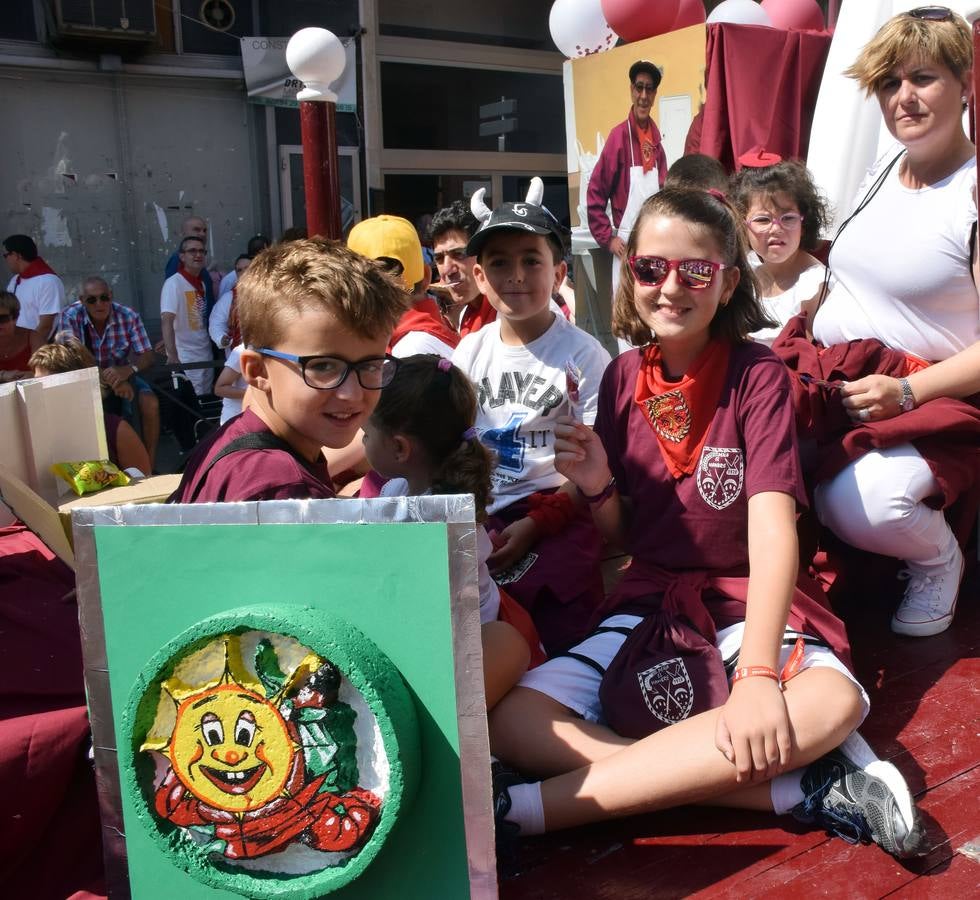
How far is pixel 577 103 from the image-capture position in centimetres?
695

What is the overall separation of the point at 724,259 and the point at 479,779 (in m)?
1.24

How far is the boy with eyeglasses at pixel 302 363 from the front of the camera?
1.80 metres

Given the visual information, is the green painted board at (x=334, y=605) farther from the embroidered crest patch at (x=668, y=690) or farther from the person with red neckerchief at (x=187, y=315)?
the person with red neckerchief at (x=187, y=315)

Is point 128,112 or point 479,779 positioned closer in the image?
point 479,779

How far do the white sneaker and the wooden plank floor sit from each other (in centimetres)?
38

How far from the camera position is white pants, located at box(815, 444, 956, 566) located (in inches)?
97.4

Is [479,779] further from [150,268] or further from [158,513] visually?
[150,268]

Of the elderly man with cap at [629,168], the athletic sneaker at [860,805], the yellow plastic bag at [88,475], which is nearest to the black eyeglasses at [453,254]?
the yellow plastic bag at [88,475]

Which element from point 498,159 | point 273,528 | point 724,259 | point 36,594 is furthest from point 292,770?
point 498,159

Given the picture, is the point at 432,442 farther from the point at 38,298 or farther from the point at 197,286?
the point at 197,286

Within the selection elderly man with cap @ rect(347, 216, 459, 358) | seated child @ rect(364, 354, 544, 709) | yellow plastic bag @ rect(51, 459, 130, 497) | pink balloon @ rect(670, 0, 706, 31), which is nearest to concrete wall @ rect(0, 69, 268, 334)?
pink balloon @ rect(670, 0, 706, 31)

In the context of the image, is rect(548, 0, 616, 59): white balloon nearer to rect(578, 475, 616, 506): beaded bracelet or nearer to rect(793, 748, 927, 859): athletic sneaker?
rect(578, 475, 616, 506): beaded bracelet

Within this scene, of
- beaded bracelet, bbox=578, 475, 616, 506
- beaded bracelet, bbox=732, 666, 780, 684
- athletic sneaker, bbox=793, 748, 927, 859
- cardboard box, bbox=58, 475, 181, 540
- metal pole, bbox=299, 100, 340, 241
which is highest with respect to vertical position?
metal pole, bbox=299, 100, 340, 241

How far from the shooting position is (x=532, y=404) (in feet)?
9.03
